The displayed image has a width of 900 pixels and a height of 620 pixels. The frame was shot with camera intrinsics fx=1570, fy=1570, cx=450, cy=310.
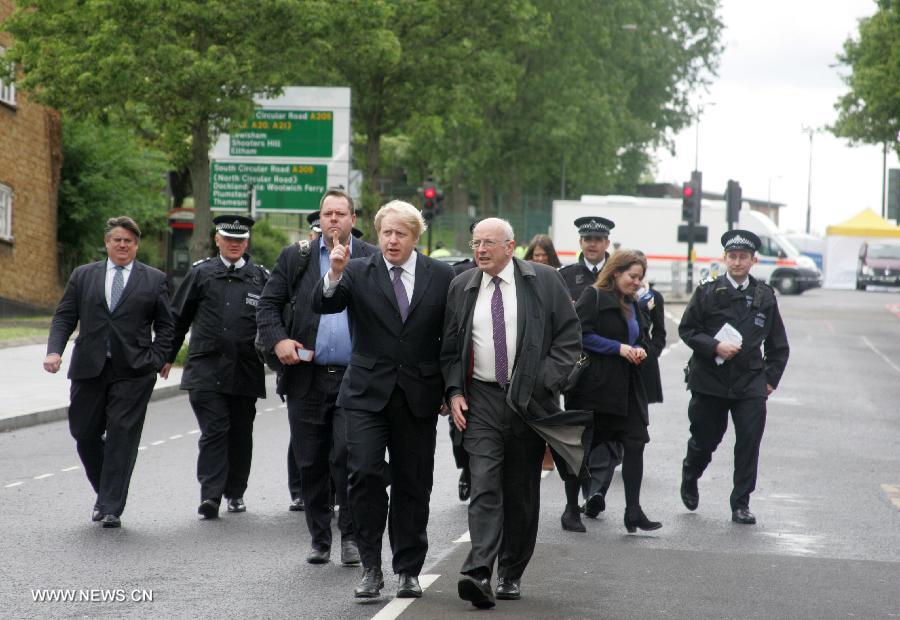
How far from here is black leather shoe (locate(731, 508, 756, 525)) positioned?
10.6 meters

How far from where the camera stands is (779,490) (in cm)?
1250

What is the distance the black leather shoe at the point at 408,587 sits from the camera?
298 inches

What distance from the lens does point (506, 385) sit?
7598mm

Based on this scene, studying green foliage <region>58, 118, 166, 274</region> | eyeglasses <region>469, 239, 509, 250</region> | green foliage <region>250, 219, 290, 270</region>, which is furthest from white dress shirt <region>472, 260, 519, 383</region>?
green foliage <region>250, 219, 290, 270</region>

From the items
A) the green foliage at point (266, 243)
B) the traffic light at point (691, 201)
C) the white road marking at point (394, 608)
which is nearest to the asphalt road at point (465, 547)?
the white road marking at point (394, 608)

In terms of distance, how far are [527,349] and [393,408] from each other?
718mm

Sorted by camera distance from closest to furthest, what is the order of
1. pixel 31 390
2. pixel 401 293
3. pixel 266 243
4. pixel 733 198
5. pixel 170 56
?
pixel 401 293 < pixel 31 390 < pixel 170 56 < pixel 733 198 < pixel 266 243

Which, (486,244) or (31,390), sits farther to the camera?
(31,390)

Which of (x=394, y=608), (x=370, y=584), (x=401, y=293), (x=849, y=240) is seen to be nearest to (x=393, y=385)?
(x=401, y=293)

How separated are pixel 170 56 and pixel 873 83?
2537cm

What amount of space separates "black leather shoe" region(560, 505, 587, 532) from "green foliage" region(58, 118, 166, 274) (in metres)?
27.7

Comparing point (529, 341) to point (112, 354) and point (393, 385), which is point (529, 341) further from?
point (112, 354)

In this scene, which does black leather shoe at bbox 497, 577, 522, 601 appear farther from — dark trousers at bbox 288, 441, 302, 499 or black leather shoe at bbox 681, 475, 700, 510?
black leather shoe at bbox 681, 475, 700, 510

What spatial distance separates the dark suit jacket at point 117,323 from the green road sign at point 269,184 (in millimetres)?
18863
